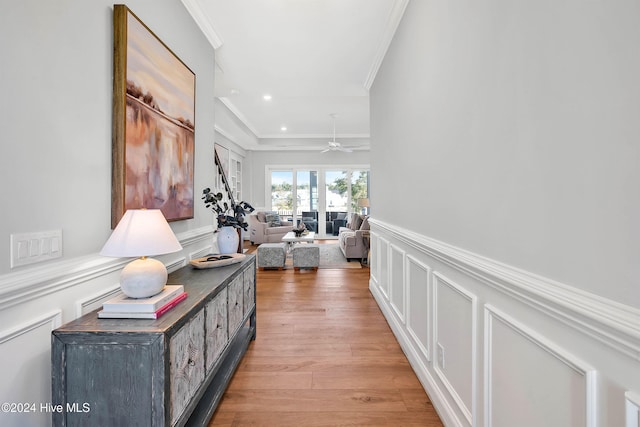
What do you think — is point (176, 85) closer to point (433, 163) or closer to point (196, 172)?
point (196, 172)

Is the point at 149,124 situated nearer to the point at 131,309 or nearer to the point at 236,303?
the point at 131,309

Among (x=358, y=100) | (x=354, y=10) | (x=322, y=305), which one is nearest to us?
(x=354, y=10)

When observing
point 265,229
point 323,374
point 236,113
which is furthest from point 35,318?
point 265,229

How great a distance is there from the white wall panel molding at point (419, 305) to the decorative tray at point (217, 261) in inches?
51.0

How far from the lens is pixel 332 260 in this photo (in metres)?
5.66

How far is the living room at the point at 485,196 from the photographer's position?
2.23 feet

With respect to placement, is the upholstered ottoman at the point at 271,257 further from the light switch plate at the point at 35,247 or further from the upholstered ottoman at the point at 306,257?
the light switch plate at the point at 35,247

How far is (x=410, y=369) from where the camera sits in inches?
83.3

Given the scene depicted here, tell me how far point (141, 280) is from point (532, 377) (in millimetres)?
1508

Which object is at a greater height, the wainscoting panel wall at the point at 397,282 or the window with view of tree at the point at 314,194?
the window with view of tree at the point at 314,194

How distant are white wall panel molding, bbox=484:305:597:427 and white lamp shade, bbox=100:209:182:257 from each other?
1.37 m

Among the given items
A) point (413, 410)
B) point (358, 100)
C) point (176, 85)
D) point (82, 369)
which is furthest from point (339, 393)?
point (358, 100)

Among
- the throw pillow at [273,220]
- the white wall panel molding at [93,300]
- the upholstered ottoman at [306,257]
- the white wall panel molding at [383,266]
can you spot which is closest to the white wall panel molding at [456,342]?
the white wall panel molding at [383,266]

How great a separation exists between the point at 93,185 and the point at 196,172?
1.10 metres
